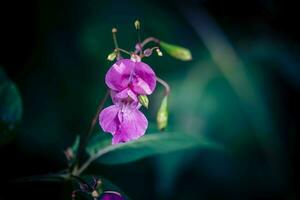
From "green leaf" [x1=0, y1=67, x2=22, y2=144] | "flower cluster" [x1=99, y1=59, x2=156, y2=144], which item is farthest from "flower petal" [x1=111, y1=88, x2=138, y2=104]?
"green leaf" [x1=0, y1=67, x2=22, y2=144]

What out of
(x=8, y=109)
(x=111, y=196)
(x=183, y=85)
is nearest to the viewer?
(x=111, y=196)

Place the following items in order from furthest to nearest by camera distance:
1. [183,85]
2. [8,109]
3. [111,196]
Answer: [183,85] < [8,109] < [111,196]

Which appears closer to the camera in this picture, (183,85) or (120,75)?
(120,75)

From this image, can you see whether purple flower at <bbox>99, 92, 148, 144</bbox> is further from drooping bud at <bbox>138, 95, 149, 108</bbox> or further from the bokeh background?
the bokeh background

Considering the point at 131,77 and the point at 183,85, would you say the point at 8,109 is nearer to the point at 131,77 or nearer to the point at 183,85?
the point at 131,77

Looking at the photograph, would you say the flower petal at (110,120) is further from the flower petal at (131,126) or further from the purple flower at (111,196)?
the purple flower at (111,196)

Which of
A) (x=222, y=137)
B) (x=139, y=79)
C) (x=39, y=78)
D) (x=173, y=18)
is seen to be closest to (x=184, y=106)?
(x=222, y=137)

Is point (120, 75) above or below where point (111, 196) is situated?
above

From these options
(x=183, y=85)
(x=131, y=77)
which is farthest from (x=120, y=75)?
(x=183, y=85)

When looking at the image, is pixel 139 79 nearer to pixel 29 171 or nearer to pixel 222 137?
pixel 29 171
